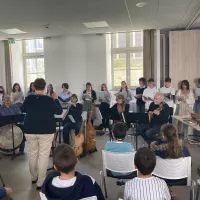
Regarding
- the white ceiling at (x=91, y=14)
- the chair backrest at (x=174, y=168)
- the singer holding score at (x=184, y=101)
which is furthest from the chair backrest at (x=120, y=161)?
the white ceiling at (x=91, y=14)

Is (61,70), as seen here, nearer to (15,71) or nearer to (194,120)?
(15,71)

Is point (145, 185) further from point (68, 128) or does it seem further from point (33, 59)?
point (33, 59)

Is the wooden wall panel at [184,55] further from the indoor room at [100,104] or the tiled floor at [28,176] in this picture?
the tiled floor at [28,176]

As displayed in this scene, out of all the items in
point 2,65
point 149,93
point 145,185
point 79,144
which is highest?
point 2,65

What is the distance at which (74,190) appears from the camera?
5.01ft

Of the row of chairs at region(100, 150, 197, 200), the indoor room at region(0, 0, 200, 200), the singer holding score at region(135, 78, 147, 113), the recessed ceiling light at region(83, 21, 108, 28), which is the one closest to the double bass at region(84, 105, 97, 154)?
the indoor room at region(0, 0, 200, 200)

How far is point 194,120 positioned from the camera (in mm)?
3791

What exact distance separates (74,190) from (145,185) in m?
0.50

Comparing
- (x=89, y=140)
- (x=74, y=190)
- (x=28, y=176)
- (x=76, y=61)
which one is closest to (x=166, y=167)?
(x=74, y=190)

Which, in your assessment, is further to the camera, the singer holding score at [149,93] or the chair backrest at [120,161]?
the singer holding score at [149,93]

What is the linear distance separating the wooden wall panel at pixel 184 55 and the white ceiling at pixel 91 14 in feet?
1.08

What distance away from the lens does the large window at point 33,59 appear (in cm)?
917

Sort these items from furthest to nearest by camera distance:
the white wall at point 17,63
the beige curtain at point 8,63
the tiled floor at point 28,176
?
the white wall at point 17,63
the beige curtain at point 8,63
the tiled floor at point 28,176

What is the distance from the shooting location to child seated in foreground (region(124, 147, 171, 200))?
164cm
